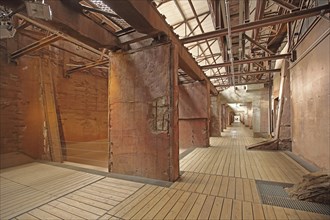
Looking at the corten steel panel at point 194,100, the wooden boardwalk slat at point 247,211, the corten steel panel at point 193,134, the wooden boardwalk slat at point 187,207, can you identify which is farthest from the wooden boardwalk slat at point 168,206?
the corten steel panel at point 194,100

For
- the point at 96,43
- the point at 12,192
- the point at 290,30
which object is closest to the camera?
the point at 12,192

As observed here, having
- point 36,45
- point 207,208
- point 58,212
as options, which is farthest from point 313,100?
point 36,45

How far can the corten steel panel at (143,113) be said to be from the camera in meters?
3.16

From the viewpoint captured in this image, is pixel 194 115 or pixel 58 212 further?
pixel 194 115

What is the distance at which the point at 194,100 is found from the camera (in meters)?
6.88

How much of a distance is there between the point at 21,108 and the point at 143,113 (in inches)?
170

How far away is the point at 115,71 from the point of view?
3791 millimetres

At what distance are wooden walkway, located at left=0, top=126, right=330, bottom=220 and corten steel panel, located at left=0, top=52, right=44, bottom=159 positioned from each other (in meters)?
1.14

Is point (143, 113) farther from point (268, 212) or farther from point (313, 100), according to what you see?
point (313, 100)

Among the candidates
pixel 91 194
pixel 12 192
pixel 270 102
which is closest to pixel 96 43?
pixel 91 194

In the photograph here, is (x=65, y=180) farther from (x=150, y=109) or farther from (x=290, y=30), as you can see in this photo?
(x=290, y=30)

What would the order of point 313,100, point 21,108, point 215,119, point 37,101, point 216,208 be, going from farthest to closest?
point 215,119 → point 37,101 → point 21,108 → point 313,100 → point 216,208

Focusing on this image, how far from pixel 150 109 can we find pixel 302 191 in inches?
112

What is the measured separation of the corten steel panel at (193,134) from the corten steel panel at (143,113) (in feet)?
12.5
